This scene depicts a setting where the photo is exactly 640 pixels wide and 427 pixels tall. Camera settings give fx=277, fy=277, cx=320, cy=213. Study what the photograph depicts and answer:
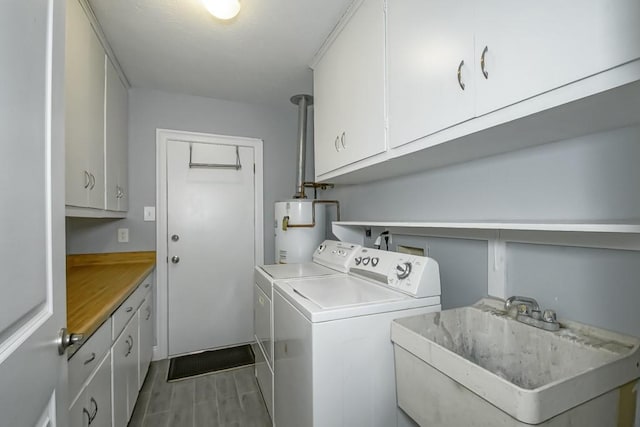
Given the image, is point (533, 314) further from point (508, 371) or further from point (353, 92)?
point (353, 92)

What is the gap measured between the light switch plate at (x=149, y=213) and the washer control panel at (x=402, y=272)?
196 cm

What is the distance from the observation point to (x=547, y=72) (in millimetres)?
688

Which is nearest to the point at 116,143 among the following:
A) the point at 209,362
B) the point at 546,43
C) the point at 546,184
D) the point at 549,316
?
the point at 209,362

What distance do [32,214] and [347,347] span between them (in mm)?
1003

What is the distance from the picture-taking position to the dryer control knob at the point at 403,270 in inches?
50.8

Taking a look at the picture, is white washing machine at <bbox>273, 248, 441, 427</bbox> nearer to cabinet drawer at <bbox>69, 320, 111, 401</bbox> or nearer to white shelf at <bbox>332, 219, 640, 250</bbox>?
white shelf at <bbox>332, 219, 640, 250</bbox>

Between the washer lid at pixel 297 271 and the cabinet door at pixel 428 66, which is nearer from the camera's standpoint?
the cabinet door at pixel 428 66

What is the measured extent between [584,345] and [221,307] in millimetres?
2588

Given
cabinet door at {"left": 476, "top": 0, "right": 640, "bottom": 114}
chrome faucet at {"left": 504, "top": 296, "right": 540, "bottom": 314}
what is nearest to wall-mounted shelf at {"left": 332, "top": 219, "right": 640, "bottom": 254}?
chrome faucet at {"left": 504, "top": 296, "right": 540, "bottom": 314}

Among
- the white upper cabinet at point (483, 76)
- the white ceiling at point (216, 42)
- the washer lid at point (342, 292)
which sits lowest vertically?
the washer lid at point (342, 292)

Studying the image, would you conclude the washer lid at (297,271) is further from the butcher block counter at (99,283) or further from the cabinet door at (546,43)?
the cabinet door at (546,43)

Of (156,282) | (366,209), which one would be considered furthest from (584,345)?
(156,282)

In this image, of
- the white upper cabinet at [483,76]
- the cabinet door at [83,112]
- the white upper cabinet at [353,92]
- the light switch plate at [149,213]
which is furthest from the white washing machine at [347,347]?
the light switch plate at [149,213]

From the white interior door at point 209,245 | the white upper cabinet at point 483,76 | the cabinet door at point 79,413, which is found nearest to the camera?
the white upper cabinet at point 483,76
